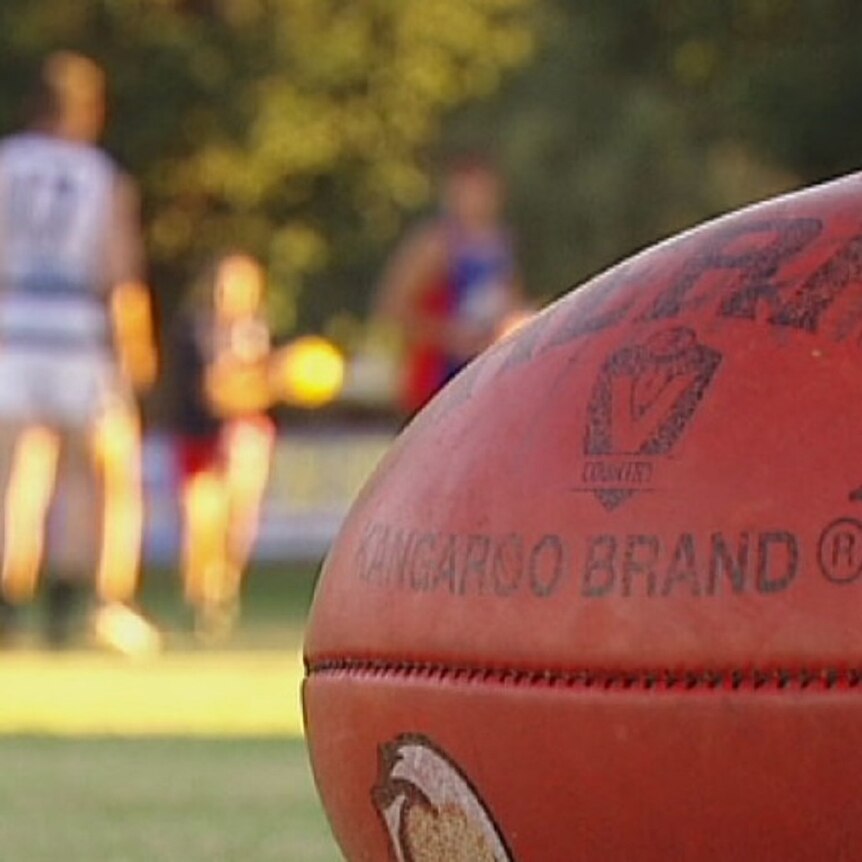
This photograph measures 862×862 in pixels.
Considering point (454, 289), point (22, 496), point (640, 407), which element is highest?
point (640, 407)

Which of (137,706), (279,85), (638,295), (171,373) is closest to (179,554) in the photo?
(171,373)

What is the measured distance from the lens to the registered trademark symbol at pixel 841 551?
118 inches

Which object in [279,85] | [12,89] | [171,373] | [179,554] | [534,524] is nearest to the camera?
[534,524]

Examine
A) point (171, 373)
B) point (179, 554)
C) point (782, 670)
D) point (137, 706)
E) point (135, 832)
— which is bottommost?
point (179, 554)

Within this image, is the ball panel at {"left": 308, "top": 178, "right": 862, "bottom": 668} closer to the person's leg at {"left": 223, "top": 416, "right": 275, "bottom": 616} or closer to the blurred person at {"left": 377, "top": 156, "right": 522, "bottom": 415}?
the blurred person at {"left": 377, "top": 156, "right": 522, "bottom": 415}

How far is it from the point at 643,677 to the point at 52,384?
341 inches

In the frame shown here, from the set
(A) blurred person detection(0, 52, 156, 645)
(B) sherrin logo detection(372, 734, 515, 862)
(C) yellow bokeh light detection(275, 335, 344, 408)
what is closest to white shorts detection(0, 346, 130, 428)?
(A) blurred person detection(0, 52, 156, 645)

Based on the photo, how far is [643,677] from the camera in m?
3.07

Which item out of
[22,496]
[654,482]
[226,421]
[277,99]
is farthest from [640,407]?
[277,99]

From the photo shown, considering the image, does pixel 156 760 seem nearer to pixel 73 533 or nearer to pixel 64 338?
pixel 64 338

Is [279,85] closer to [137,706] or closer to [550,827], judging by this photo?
[137,706]

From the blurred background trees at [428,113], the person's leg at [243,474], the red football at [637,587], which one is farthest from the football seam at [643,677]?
the blurred background trees at [428,113]

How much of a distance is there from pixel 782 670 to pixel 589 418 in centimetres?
38

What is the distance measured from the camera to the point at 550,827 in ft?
10.3
